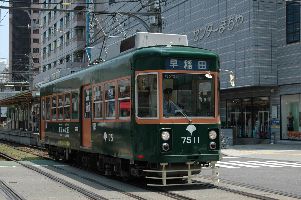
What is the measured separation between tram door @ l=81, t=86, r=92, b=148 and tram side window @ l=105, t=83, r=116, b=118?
1.60 m

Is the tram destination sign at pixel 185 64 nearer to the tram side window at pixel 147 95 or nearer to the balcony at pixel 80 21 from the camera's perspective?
the tram side window at pixel 147 95

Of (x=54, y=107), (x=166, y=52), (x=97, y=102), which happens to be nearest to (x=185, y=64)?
(x=166, y=52)

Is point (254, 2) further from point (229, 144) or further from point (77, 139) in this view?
point (77, 139)

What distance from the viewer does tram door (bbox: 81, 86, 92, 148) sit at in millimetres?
16438

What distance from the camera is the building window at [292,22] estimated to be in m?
35.6

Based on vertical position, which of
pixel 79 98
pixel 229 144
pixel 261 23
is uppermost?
pixel 261 23

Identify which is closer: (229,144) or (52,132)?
(52,132)

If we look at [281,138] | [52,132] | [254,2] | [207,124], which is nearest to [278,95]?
[281,138]

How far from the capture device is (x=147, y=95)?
42.3 ft

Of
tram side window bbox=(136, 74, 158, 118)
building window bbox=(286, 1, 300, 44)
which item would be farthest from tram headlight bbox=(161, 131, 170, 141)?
building window bbox=(286, 1, 300, 44)

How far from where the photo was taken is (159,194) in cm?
1218

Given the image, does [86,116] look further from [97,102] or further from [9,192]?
[9,192]

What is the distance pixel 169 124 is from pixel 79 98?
216 inches

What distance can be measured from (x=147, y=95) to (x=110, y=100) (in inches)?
77.4
